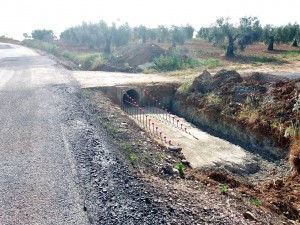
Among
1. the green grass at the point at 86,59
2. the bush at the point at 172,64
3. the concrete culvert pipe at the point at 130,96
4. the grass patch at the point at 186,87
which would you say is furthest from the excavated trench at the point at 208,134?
the green grass at the point at 86,59

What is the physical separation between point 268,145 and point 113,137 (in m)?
7.33

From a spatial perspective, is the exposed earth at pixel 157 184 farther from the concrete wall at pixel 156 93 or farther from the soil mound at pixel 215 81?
the concrete wall at pixel 156 93

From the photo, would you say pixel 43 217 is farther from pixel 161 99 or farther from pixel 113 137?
pixel 161 99

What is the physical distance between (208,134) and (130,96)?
7.84m

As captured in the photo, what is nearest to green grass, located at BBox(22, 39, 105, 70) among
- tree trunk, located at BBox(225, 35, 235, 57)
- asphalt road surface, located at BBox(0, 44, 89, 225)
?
tree trunk, located at BBox(225, 35, 235, 57)

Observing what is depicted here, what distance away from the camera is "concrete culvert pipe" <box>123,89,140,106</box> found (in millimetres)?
21422

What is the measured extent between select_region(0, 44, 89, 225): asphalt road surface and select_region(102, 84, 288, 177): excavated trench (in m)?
5.31

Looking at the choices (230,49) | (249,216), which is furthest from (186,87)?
(230,49)

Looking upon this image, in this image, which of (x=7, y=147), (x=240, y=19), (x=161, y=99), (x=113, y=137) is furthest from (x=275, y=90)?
(x=240, y=19)

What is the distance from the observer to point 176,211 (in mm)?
6523

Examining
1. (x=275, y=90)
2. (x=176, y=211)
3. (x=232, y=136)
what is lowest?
(x=232, y=136)

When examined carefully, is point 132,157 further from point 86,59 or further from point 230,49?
point 230,49

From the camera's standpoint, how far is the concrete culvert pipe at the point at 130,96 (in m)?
21.4

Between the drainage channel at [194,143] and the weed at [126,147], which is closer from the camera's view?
the weed at [126,147]
